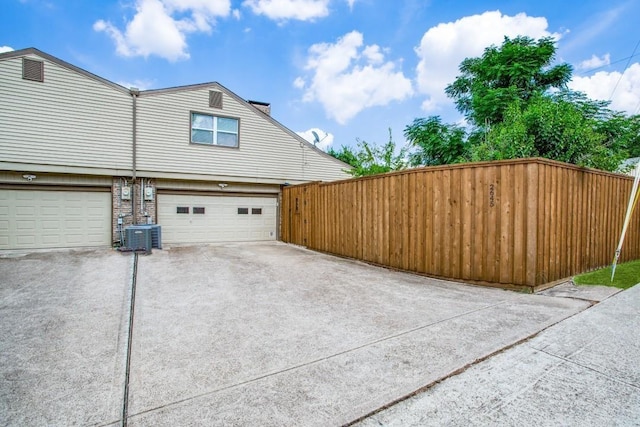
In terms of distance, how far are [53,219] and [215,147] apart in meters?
4.82

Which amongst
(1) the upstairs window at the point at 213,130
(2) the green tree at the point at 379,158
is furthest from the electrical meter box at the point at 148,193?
(2) the green tree at the point at 379,158

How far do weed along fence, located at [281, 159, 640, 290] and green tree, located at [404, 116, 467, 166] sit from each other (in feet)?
33.1

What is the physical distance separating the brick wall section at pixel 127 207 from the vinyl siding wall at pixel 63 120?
0.49m

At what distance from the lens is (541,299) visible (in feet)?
14.2

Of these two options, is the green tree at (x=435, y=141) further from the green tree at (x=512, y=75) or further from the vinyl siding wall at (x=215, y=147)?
the vinyl siding wall at (x=215, y=147)

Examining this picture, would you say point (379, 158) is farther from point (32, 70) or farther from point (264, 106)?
point (32, 70)

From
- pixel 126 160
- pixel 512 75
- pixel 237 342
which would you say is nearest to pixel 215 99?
pixel 126 160

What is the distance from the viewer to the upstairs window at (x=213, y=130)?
33.6 feet

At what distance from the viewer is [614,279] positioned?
5.38m

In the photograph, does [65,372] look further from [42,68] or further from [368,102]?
[368,102]

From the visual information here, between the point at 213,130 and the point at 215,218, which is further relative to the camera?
the point at 215,218

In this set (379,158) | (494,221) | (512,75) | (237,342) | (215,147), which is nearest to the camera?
(237,342)

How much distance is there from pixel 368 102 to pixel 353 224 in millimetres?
11080

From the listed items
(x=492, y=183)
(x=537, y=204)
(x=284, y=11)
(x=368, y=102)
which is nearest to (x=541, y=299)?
(x=537, y=204)
